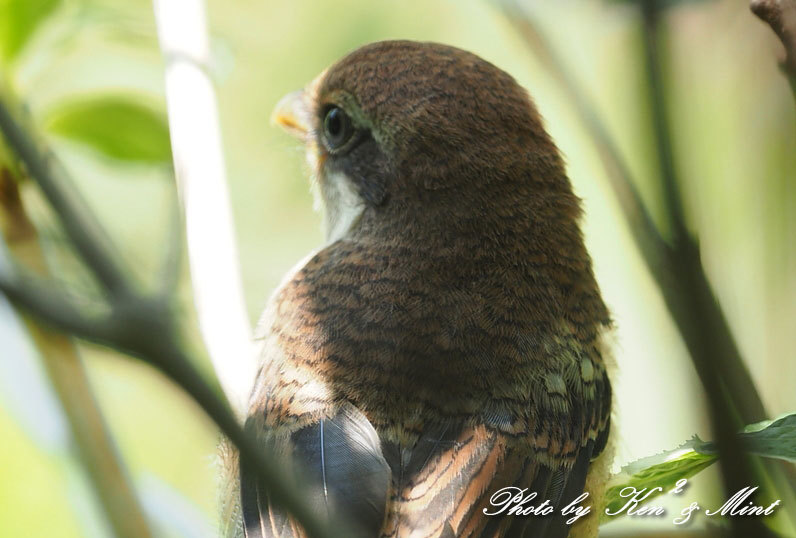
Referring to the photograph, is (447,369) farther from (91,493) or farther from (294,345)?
(91,493)

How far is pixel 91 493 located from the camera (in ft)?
6.46

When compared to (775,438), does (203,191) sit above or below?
above

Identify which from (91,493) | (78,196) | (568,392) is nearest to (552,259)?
(568,392)

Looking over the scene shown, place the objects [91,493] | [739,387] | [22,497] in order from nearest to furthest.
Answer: [739,387] < [91,493] < [22,497]

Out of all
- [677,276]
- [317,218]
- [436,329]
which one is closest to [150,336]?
[677,276]

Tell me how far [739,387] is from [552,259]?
74.4 inches

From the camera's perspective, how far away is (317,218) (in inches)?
231

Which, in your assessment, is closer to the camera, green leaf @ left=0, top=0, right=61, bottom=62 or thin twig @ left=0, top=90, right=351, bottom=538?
thin twig @ left=0, top=90, right=351, bottom=538

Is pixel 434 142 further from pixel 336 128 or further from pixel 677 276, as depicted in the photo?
pixel 677 276

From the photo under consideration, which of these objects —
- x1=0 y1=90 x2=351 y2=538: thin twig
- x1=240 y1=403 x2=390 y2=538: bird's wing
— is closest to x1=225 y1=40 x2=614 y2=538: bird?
x1=240 y1=403 x2=390 y2=538: bird's wing

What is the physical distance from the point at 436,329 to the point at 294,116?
1.59m

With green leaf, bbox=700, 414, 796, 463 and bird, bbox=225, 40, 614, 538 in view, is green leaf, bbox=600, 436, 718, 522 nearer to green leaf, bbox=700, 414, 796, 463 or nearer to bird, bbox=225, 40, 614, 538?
green leaf, bbox=700, 414, 796, 463

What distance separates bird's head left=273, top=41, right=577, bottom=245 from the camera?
127 inches

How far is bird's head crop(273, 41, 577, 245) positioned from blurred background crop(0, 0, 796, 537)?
226 mm
